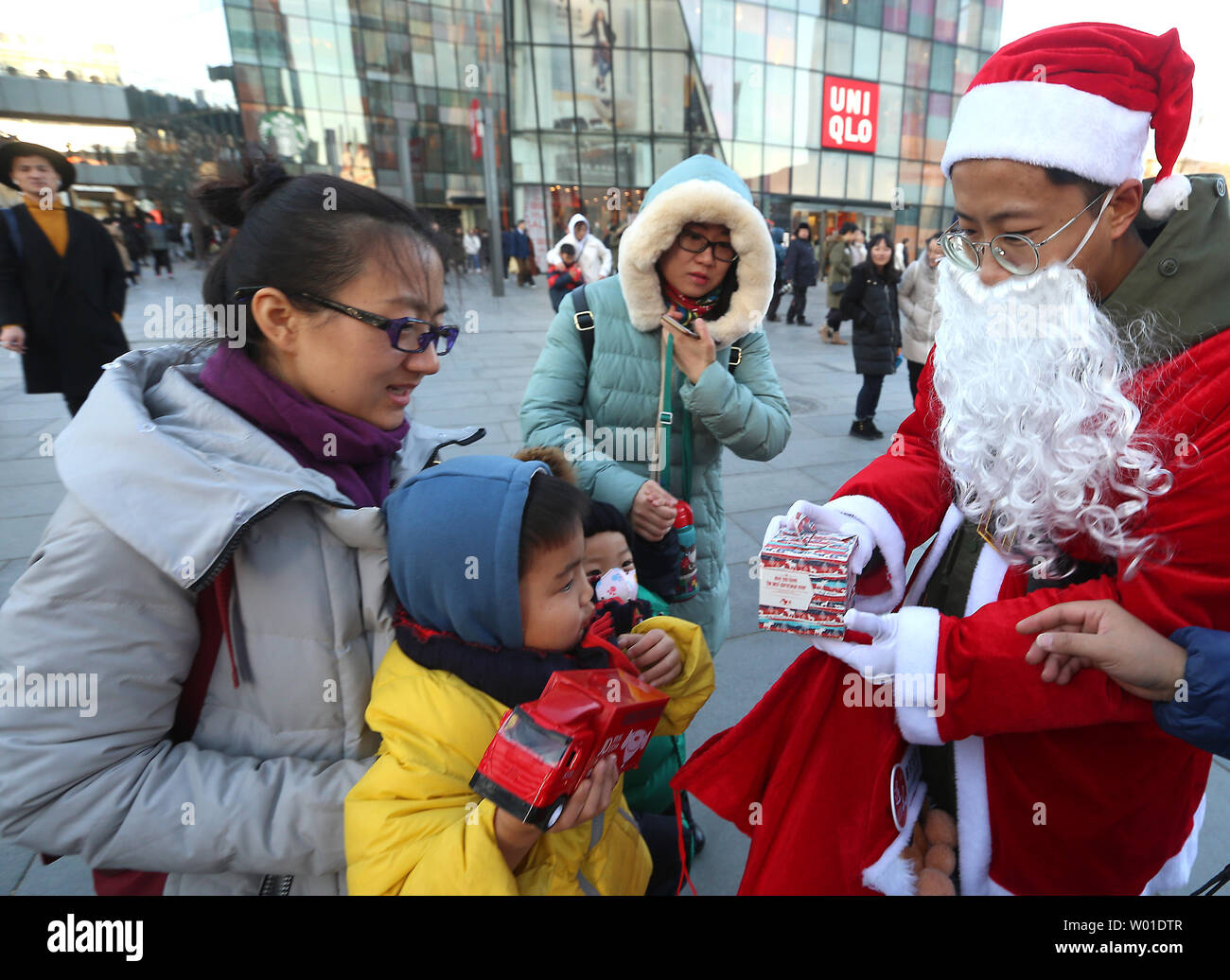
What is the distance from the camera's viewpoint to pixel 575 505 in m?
1.29

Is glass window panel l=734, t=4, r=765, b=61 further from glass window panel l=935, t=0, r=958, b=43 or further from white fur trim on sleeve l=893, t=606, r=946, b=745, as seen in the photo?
white fur trim on sleeve l=893, t=606, r=946, b=745

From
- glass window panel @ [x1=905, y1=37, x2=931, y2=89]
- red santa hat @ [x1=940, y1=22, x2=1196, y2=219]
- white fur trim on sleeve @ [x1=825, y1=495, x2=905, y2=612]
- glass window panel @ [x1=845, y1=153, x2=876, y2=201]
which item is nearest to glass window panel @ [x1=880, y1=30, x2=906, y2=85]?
glass window panel @ [x1=905, y1=37, x2=931, y2=89]

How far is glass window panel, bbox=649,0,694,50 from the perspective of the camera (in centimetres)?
2316

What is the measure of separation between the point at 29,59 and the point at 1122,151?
140ft

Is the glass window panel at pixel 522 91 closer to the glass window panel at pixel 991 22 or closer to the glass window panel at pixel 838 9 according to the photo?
the glass window panel at pixel 838 9

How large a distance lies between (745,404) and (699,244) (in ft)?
1.81

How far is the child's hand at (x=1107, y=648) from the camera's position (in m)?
1.03

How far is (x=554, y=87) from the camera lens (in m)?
23.5

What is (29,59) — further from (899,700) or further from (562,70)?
(899,700)

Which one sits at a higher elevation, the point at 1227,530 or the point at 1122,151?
the point at 1122,151

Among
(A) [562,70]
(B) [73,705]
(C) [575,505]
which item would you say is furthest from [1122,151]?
(A) [562,70]

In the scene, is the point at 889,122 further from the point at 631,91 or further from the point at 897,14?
the point at 631,91
